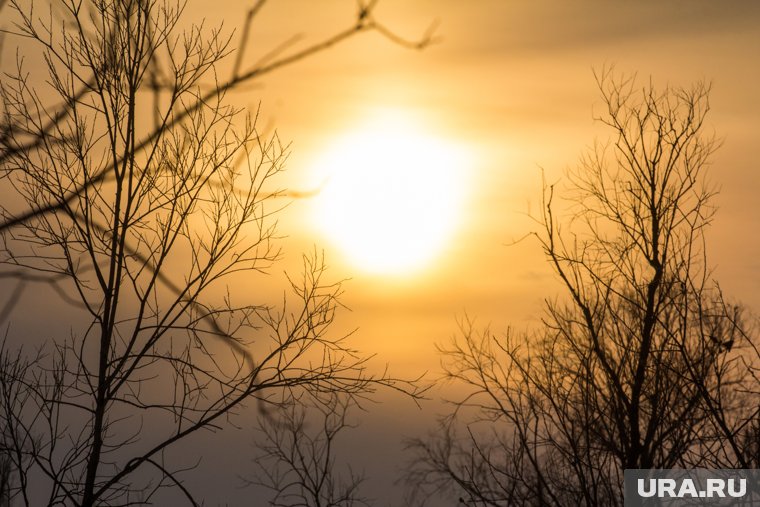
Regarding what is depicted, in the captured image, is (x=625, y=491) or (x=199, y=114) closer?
(x=199, y=114)

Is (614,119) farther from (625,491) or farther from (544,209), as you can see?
(625,491)

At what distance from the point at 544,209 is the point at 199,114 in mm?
4791

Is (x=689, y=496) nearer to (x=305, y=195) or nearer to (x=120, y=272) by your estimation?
(x=120, y=272)

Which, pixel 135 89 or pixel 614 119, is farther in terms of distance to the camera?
A: pixel 614 119

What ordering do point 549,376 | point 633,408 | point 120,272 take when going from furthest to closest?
point 549,376, point 633,408, point 120,272

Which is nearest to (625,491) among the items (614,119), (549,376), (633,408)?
(633,408)

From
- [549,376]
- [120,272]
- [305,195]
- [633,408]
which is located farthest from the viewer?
[549,376]

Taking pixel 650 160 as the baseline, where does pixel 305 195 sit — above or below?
below

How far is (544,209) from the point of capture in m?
9.77

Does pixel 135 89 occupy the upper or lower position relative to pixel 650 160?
lower

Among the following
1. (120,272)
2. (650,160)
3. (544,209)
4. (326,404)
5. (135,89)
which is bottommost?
(326,404)

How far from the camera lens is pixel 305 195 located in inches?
143

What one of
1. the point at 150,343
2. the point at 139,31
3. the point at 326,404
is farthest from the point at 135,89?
the point at 326,404

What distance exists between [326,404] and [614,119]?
5.94m
